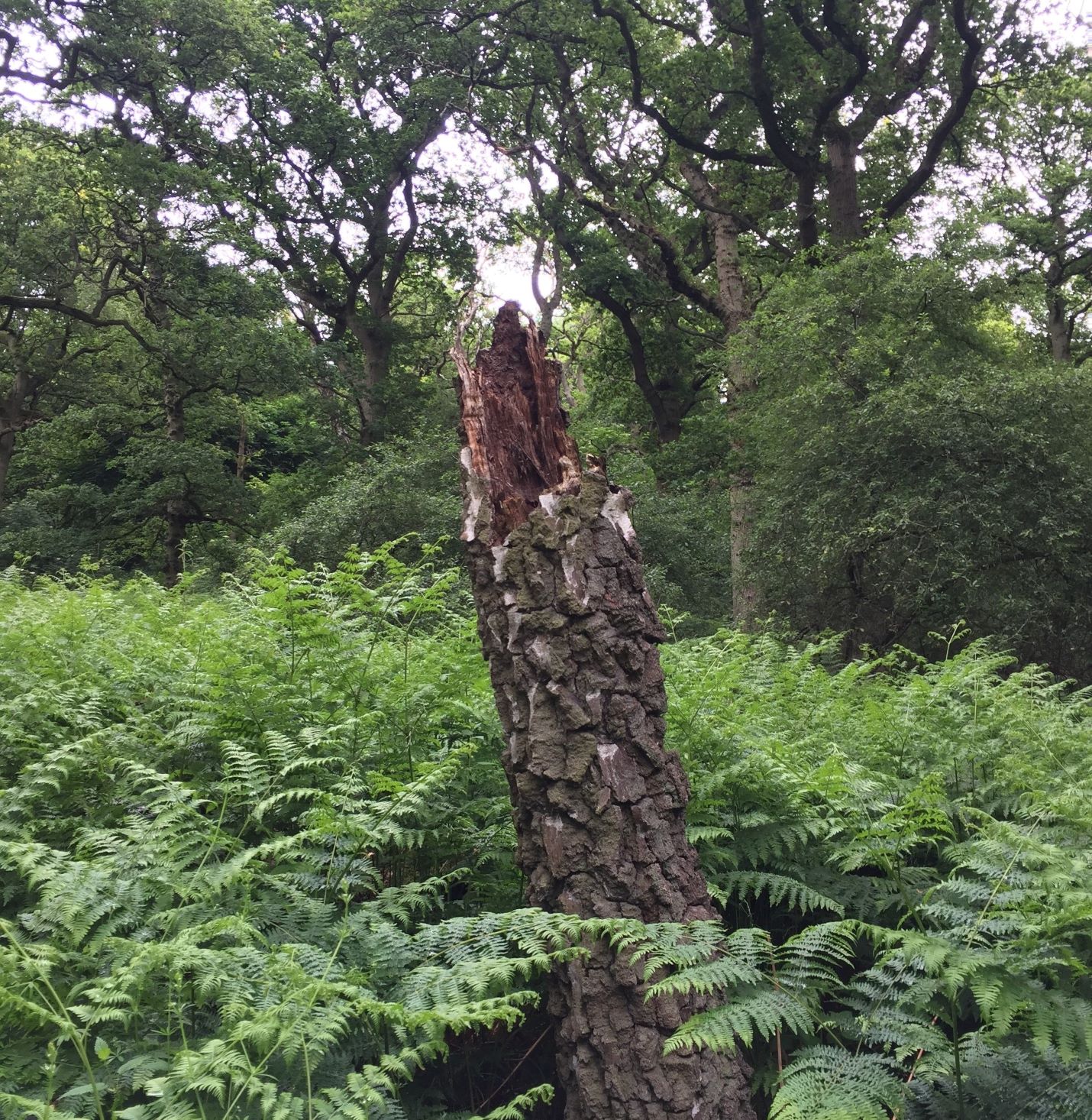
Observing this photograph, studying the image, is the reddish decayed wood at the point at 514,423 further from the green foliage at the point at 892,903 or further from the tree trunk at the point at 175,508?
the tree trunk at the point at 175,508

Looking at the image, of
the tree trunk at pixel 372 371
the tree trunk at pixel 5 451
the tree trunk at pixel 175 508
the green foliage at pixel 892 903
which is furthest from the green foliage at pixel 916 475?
the tree trunk at pixel 5 451

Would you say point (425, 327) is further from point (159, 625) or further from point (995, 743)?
point (995, 743)

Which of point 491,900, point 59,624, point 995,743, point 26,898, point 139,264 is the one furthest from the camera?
point 139,264

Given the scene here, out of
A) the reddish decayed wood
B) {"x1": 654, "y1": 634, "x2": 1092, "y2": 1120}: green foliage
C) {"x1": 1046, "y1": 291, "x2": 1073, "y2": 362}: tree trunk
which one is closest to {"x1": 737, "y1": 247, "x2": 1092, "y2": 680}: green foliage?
{"x1": 654, "y1": 634, "x2": 1092, "y2": 1120}: green foliage

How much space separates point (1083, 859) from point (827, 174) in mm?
17039

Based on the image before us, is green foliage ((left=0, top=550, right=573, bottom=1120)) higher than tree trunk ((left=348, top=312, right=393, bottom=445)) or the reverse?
the reverse

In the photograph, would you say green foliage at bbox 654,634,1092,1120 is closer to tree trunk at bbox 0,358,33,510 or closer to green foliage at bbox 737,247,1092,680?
green foliage at bbox 737,247,1092,680

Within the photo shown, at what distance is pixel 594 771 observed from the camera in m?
2.94

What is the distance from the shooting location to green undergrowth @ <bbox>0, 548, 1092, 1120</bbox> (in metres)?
2.40

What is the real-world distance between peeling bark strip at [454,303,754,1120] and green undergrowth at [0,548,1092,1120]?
133mm

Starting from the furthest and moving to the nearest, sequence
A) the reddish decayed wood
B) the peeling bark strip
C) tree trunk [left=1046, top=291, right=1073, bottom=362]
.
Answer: tree trunk [left=1046, top=291, right=1073, bottom=362], the reddish decayed wood, the peeling bark strip

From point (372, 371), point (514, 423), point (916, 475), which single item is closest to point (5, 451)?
point (372, 371)

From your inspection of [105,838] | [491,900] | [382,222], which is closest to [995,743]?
[491,900]

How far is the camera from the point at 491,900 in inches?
134
